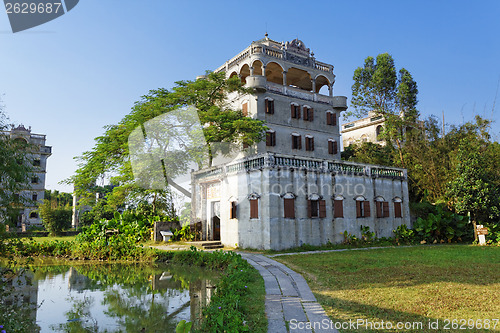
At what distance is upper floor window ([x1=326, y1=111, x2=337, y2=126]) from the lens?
30.2 meters

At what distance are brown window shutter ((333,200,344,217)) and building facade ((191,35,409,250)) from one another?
0.19 feet

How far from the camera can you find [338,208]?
62.1 ft

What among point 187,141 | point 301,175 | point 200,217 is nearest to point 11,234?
point 301,175

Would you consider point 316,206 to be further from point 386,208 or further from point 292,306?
point 292,306

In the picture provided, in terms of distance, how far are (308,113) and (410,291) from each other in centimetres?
2300

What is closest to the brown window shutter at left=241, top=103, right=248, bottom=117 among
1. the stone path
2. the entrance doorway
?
the entrance doorway

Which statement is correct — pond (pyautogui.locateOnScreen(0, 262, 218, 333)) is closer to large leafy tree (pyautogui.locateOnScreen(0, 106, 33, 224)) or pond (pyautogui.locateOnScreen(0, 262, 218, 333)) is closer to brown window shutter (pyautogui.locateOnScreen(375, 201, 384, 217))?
large leafy tree (pyautogui.locateOnScreen(0, 106, 33, 224))

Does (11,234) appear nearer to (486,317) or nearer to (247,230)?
(486,317)

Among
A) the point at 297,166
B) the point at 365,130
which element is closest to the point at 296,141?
the point at 297,166

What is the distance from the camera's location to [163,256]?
50.8 feet

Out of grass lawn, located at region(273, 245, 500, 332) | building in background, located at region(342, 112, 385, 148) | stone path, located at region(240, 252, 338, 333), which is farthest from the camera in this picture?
building in background, located at region(342, 112, 385, 148)

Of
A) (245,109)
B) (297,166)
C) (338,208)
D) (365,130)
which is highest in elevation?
(365,130)

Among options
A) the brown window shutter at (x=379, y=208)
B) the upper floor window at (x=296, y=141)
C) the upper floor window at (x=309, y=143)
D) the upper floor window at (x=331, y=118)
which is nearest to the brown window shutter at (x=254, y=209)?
the brown window shutter at (x=379, y=208)

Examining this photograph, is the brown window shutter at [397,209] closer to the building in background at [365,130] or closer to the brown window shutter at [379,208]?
the brown window shutter at [379,208]
